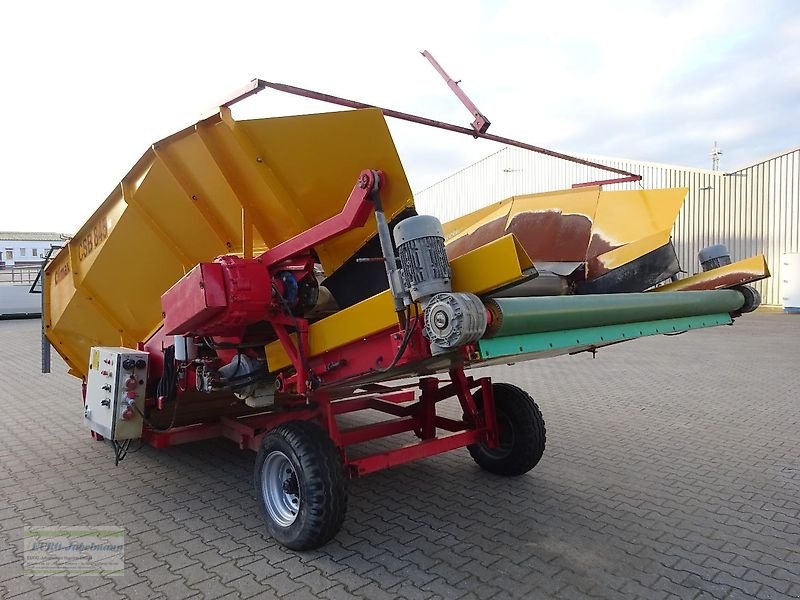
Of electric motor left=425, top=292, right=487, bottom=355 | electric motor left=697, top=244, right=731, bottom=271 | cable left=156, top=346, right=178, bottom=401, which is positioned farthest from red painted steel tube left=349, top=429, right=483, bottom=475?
electric motor left=697, top=244, right=731, bottom=271

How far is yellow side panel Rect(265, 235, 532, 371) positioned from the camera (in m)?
2.24

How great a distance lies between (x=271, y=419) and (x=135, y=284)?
1.47 meters

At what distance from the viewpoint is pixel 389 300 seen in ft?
8.50

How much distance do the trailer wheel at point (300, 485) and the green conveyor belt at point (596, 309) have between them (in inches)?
48.3

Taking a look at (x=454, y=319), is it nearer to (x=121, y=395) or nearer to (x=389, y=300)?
(x=389, y=300)

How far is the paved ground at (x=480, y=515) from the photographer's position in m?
2.77

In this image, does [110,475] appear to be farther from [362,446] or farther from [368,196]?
[368,196]

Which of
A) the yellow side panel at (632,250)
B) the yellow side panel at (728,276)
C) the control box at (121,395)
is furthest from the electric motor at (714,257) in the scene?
the control box at (121,395)

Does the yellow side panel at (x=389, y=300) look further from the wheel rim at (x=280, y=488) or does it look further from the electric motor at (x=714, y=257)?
the electric motor at (x=714, y=257)

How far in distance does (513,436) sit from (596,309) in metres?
A: 1.55

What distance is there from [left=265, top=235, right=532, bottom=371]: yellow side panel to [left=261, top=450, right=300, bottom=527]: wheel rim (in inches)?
21.6

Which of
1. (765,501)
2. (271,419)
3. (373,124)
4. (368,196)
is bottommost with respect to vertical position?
(765,501)

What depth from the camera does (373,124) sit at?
2.77 metres

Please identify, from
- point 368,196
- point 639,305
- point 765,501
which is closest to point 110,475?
point 368,196
